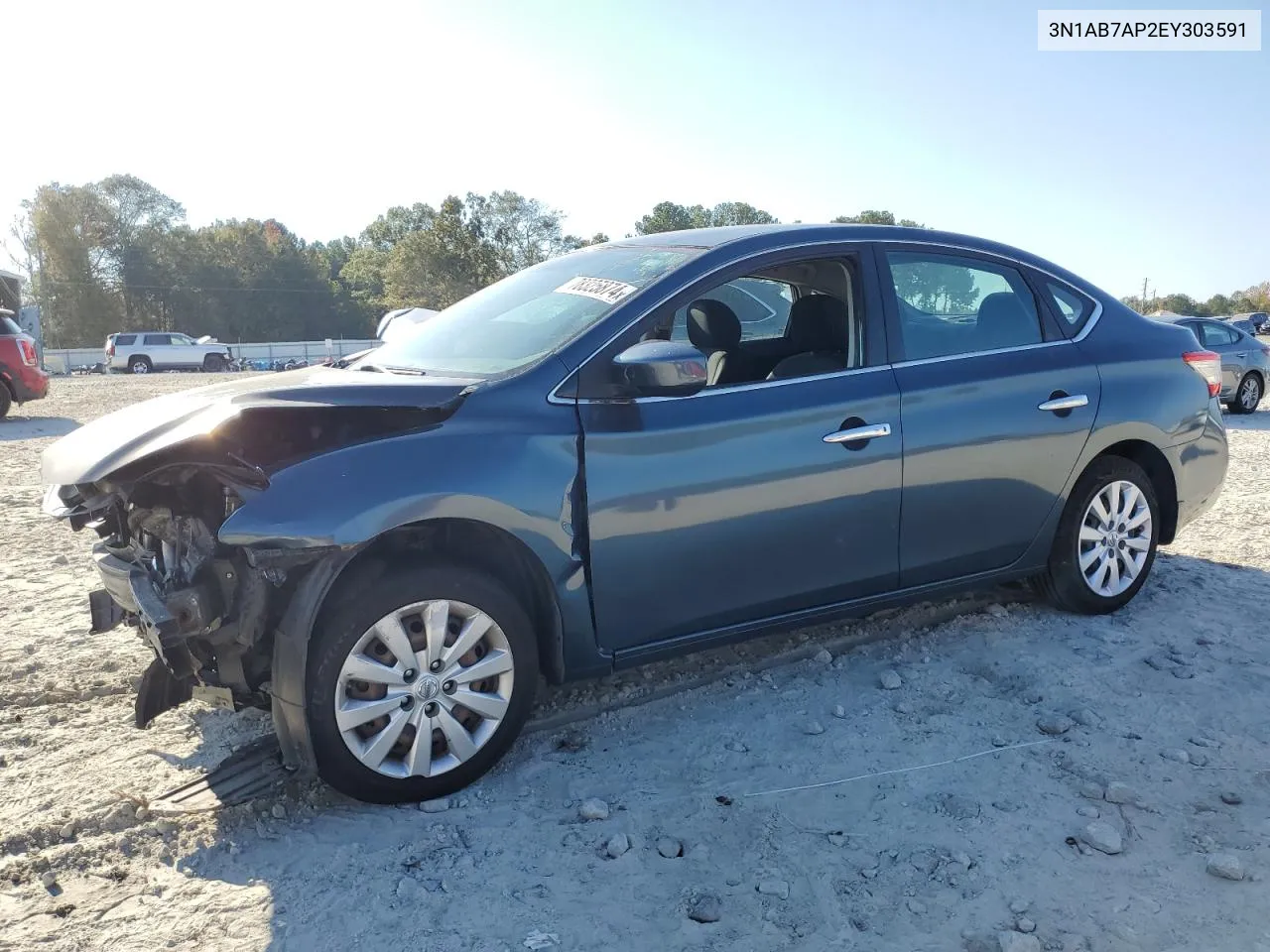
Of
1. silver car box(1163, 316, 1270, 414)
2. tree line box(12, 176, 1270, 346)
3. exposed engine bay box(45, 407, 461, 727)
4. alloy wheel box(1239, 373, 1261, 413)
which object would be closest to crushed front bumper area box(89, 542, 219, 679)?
exposed engine bay box(45, 407, 461, 727)

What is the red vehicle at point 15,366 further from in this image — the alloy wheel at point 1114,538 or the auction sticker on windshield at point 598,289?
the alloy wheel at point 1114,538

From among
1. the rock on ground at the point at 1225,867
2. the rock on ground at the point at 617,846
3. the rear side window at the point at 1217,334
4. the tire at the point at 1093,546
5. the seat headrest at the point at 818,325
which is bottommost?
the rock on ground at the point at 1225,867

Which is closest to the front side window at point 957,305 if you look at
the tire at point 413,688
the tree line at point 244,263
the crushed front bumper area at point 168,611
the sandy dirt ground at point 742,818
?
the sandy dirt ground at point 742,818

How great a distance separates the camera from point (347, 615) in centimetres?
287

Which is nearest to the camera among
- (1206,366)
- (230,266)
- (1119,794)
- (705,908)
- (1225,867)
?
(705,908)

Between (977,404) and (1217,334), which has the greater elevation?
(977,404)

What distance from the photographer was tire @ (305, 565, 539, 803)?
2865 millimetres

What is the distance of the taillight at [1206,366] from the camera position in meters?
4.74

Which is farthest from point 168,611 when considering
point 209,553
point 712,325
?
point 712,325

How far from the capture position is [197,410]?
3043 mm

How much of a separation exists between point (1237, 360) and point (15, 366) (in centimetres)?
1834

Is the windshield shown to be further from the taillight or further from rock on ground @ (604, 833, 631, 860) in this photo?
the taillight

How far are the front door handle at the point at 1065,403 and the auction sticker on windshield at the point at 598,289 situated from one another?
1917 millimetres

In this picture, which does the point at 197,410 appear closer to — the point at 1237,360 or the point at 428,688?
the point at 428,688
